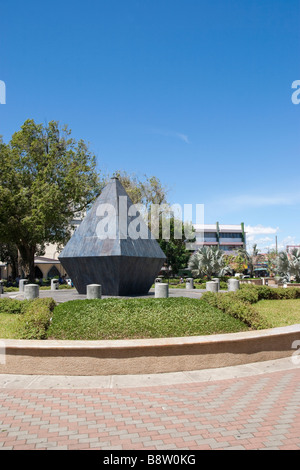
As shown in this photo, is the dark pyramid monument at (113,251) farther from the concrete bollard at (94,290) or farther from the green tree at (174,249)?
the green tree at (174,249)

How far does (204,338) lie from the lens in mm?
7523

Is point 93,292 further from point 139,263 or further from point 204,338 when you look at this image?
point 204,338

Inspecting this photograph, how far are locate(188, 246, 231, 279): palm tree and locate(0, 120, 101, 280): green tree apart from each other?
13.7 meters

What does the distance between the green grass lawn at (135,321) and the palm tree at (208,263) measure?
29084mm

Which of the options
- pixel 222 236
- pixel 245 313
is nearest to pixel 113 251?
pixel 245 313

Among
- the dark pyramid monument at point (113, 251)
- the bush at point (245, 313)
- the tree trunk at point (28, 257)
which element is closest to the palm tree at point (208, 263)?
the tree trunk at point (28, 257)

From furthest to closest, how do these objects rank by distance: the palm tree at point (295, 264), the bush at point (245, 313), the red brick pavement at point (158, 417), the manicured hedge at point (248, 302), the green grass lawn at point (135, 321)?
1. the palm tree at point (295, 264)
2. the manicured hedge at point (248, 302)
3. the bush at point (245, 313)
4. the green grass lawn at point (135, 321)
5. the red brick pavement at point (158, 417)

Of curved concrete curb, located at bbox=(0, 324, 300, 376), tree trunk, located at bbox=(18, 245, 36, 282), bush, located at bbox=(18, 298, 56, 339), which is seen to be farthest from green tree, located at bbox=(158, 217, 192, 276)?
curved concrete curb, located at bbox=(0, 324, 300, 376)

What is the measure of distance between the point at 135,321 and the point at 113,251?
23.9 feet

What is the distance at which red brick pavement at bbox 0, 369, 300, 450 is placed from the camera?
161 inches

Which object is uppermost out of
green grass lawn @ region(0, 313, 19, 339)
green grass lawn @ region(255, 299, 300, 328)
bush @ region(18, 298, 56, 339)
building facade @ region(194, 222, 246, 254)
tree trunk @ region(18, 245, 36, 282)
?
building facade @ region(194, 222, 246, 254)

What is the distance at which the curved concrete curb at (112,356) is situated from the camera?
6871 mm

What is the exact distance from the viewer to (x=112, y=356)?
689 centimetres

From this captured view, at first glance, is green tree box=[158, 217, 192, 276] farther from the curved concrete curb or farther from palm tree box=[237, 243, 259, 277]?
the curved concrete curb
